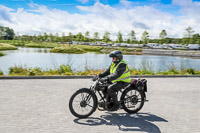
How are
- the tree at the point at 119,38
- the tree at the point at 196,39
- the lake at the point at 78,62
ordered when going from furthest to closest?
the tree at the point at 119,38
the tree at the point at 196,39
the lake at the point at 78,62

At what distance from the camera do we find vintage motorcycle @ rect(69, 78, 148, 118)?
5125 mm

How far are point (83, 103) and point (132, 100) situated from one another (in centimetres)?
140

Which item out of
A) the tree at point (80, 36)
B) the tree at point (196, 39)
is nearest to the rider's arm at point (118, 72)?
the tree at point (196, 39)

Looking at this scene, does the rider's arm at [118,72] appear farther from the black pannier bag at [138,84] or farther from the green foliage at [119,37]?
the green foliage at [119,37]

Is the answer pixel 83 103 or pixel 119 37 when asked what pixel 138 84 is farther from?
pixel 119 37

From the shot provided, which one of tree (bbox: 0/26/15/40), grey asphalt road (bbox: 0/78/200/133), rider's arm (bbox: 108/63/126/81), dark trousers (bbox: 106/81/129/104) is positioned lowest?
grey asphalt road (bbox: 0/78/200/133)

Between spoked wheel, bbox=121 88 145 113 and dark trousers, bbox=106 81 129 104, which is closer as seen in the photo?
dark trousers, bbox=106 81 129 104

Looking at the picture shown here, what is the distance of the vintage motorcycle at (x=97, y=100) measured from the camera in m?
5.12

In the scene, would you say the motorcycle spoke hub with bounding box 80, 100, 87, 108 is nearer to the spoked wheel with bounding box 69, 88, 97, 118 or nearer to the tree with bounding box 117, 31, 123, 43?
the spoked wheel with bounding box 69, 88, 97, 118

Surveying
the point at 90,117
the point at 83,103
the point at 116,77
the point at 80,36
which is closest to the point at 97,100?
the point at 83,103

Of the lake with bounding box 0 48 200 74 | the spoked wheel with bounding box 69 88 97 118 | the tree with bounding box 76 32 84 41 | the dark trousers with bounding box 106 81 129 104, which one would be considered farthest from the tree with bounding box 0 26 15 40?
the dark trousers with bounding box 106 81 129 104

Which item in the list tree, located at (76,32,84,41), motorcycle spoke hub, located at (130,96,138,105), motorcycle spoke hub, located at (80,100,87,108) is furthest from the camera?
tree, located at (76,32,84,41)

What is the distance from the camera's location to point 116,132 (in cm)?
432

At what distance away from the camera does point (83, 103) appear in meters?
5.21
